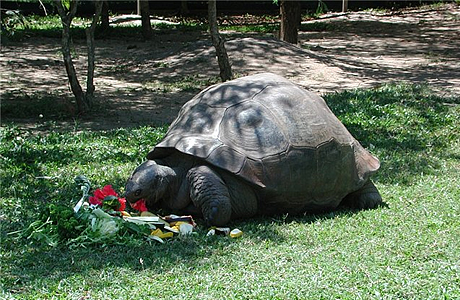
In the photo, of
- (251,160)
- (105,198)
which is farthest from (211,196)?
(105,198)

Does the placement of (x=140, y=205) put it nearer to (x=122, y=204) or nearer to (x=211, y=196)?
(x=122, y=204)

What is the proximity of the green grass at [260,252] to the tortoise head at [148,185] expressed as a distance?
1.56ft

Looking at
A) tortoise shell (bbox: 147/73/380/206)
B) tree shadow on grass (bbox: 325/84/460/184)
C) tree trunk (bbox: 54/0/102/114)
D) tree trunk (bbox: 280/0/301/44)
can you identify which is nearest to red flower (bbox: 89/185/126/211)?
tortoise shell (bbox: 147/73/380/206)

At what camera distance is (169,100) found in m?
10.3

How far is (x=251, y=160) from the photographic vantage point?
450 cm

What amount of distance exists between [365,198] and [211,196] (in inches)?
51.2

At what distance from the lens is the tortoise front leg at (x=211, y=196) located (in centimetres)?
442

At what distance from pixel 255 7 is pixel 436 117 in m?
17.3

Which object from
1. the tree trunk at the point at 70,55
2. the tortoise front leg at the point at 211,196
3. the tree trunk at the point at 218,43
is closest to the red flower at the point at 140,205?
the tortoise front leg at the point at 211,196

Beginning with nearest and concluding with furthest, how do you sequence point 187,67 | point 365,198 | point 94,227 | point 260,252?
point 260,252 → point 94,227 → point 365,198 → point 187,67

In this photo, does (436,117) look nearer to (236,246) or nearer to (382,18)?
(236,246)

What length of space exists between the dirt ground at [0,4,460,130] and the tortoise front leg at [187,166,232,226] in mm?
4207

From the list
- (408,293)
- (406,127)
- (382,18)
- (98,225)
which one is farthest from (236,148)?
(382,18)

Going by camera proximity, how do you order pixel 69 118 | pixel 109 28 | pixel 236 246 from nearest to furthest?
pixel 236 246
pixel 69 118
pixel 109 28
